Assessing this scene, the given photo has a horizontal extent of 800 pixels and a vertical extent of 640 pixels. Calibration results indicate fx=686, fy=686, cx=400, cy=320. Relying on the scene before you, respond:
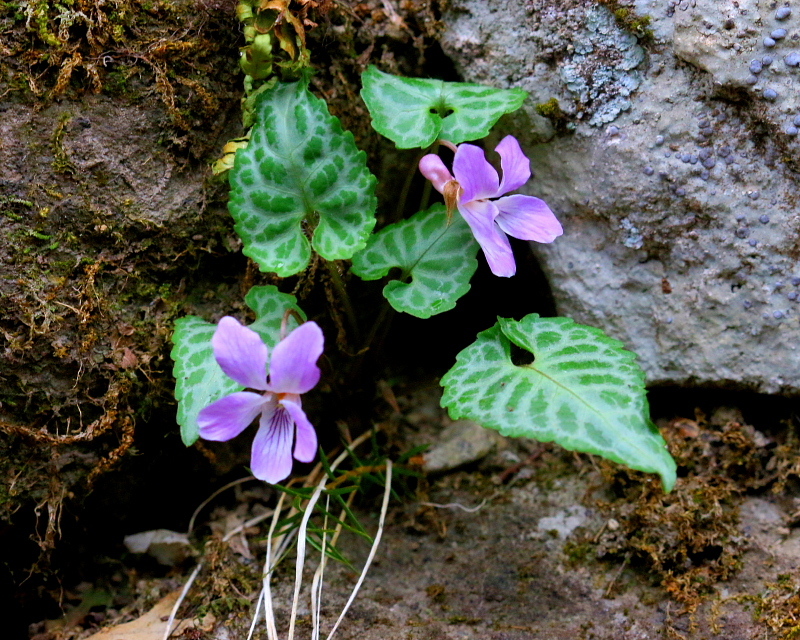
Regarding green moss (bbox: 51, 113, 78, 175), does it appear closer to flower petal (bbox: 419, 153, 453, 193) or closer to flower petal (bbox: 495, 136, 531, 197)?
flower petal (bbox: 419, 153, 453, 193)

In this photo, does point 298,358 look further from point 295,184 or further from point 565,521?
point 565,521

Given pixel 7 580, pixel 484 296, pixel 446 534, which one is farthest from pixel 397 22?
pixel 7 580

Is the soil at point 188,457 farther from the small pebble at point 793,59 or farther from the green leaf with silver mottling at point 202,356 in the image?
the small pebble at point 793,59

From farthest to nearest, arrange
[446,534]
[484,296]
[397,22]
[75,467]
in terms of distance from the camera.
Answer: [484,296]
[397,22]
[446,534]
[75,467]

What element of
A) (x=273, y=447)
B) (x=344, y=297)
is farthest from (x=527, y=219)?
(x=273, y=447)

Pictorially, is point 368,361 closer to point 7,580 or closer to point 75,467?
point 75,467

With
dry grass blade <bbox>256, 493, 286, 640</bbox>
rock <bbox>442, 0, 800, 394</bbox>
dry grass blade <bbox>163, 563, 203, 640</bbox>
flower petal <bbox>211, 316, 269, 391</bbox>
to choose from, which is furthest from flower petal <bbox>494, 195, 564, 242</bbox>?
dry grass blade <bbox>163, 563, 203, 640</bbox>

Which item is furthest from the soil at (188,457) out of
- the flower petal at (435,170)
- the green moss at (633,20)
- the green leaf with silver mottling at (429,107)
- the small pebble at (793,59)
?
the small pebble at (793,59)
